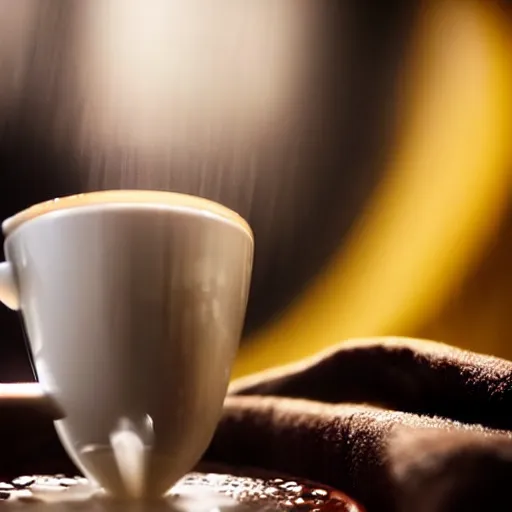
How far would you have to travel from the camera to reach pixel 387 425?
0.49m

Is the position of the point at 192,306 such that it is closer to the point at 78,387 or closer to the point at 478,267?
the point at 78,387

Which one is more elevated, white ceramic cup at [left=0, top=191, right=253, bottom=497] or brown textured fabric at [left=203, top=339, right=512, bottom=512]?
white ceramic cup at [left=0, top=191, right=253, bottom=497]

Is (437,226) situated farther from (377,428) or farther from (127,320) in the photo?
(127,320)

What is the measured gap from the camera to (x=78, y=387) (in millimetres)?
353

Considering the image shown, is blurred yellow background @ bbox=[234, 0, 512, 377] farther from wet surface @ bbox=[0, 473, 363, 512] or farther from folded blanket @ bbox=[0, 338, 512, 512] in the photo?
wet surface @ bbox=[0, 473, 363, 512]

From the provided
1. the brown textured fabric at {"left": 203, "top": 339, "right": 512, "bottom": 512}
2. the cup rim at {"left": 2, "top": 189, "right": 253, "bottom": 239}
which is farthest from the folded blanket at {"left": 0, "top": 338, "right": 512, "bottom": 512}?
the cup rim at {"left": 2, "top": 189, "right": 253, "bottom": 239}

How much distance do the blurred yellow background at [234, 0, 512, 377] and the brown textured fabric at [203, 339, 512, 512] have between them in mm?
33

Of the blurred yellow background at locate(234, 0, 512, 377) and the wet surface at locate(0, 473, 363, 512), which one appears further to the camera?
the blurred yellow background at locate(234, 0, 512, 377)

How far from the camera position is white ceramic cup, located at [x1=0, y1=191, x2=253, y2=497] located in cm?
35

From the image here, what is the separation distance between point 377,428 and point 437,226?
0.69ft

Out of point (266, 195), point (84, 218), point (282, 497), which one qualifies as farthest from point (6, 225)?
point (266, 195)

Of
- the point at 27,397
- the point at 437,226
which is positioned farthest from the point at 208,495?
the point at 437,226

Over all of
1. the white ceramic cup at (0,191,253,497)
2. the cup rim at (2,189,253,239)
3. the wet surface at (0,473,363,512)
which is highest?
the cup rim at (2,189,253,239)

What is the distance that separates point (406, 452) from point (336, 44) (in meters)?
0.38
